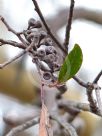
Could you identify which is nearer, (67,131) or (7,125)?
(67,131)

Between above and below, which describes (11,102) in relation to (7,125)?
below

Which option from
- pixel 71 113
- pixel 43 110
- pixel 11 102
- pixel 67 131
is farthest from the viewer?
pixel 11 102

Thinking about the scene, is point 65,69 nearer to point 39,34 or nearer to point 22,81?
point 39,34

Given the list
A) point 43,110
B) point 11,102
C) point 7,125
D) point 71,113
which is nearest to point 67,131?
point 43,110

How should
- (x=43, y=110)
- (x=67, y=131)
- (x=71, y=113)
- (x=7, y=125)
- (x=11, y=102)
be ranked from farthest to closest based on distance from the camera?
(x=11, y=102)
(x=7, y=125)
(x=71, y=113)
(x=67, y=131)
(x=43, y=110)

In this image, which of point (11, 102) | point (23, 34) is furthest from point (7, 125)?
point (11, 102)

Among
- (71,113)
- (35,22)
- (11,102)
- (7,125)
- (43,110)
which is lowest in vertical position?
(11,102)

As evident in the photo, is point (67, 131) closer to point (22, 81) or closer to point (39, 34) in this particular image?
point (39, 34)
